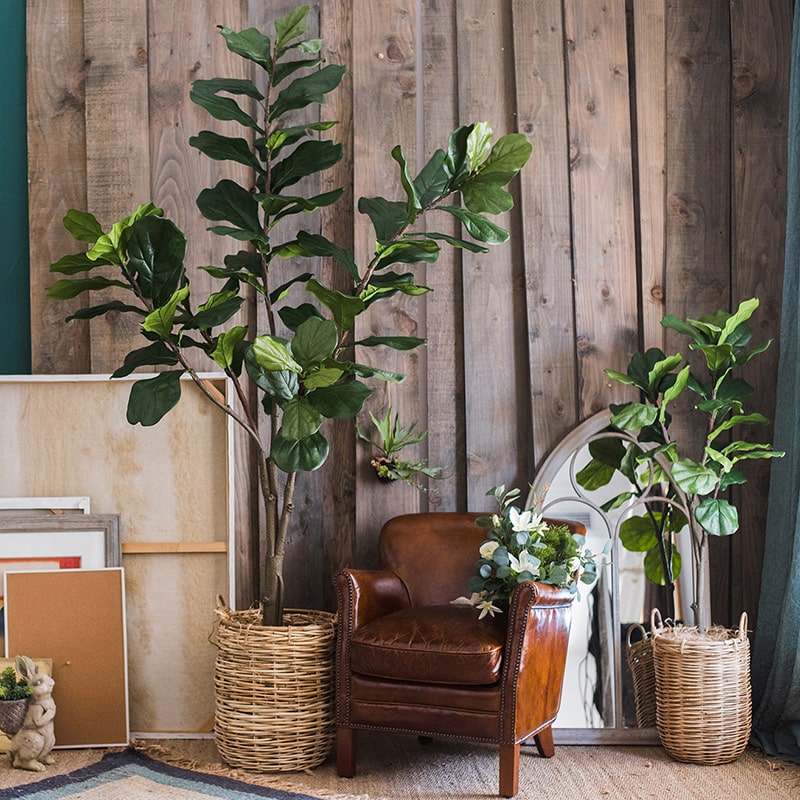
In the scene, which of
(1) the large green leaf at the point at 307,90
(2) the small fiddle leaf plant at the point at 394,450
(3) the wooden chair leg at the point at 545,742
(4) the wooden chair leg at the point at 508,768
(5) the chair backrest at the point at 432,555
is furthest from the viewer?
(2) the small fiddle leaf plant at the point at 394,450

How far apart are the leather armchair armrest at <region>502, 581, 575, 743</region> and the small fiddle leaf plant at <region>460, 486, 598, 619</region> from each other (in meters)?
0.07

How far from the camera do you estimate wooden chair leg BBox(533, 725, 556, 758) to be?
287 centimetres

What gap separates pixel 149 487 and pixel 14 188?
122 cm

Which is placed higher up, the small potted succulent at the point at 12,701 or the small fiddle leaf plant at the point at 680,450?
the small fiddle leaf plant at the point at 680,450

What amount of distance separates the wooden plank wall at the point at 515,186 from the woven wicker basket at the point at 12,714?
2.74ft

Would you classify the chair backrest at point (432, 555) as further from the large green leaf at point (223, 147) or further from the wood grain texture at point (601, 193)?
the large green leaf at point (223, 147)

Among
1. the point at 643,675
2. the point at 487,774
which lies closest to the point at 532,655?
the point at 487,774

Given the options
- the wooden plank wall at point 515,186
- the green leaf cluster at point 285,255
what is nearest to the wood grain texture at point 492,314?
the wooden plank wall at point 515,186

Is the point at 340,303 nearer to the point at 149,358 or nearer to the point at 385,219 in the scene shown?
the point at 385,219

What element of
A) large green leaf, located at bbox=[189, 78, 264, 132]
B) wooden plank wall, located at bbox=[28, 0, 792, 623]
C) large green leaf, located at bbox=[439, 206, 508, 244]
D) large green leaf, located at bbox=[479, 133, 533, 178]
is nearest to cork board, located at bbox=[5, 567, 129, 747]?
wooden plank wall, located at bbox=[28, 0, 792, 623]

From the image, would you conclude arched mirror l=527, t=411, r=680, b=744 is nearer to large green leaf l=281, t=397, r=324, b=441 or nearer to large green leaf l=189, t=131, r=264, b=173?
large green leaf l=281, t=397, r=324, b=441

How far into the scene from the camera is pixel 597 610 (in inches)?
124

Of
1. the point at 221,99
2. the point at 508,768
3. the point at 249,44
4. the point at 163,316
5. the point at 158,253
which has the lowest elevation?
the point at 508,768

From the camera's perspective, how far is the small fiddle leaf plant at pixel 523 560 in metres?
2.70
